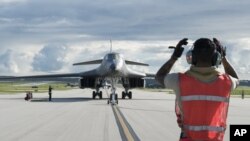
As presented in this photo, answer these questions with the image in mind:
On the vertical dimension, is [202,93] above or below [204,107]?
above

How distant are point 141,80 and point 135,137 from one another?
34.2 m

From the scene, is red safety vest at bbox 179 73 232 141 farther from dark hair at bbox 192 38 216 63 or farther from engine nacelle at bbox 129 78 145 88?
engine nacelle at bbox 129 78 145 88

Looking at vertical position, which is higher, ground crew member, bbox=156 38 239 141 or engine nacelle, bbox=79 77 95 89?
engine nacelle, bbox=79 77 95 89

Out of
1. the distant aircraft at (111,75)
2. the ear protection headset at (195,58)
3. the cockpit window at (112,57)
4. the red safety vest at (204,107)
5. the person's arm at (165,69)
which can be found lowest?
the red safety vest at (204,107)

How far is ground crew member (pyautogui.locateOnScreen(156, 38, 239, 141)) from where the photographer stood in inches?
182

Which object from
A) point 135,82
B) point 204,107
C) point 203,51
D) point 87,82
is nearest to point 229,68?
point 203,51

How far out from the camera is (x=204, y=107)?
15.3ft

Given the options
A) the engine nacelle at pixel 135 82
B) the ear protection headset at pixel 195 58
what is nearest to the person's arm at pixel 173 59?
the ear protection headset at pixel 195 58

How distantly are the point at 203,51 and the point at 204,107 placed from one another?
0.51 metres

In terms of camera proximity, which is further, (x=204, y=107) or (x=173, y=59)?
(x=173, y=59)

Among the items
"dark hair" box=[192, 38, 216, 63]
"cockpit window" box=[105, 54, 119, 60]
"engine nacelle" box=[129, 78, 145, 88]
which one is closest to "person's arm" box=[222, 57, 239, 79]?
"dark hair" box=[192, 38, 216, 63]

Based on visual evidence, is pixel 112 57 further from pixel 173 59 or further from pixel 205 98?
pixel 205 98

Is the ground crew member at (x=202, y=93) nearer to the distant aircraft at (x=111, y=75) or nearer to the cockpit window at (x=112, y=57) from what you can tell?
the distant aircraft at (x=111, y=75)

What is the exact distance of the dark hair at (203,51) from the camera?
471cm
